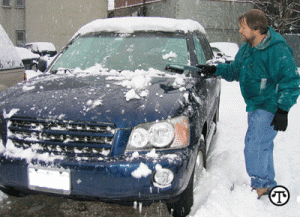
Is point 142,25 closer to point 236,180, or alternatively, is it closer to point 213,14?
point 236,180

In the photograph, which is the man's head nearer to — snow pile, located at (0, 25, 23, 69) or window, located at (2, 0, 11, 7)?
snow pile, located at (0, 25, 23, 69)

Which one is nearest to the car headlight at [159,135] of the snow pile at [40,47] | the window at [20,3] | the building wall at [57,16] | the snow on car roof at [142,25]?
the snow on car roof at [142,25]

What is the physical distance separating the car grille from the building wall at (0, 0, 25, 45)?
2129 centimetres

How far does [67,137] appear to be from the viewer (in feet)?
7.01

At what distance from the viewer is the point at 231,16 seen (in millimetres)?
25172

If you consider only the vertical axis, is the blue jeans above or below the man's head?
below

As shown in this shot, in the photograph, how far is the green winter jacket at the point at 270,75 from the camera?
7.64 ft


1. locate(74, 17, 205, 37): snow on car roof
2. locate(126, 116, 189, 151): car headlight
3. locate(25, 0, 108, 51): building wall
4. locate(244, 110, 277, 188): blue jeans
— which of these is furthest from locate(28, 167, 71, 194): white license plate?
locate(25, 0, 108, 51): building wall

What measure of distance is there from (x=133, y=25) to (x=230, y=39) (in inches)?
913

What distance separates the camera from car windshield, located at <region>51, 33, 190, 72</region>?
10.4 ft

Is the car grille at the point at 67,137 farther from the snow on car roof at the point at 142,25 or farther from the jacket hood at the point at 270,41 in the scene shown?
the snow on car roof at the point at 142,25

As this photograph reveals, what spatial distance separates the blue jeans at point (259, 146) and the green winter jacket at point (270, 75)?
3.5 inches

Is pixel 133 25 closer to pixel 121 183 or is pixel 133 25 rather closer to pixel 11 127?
pixel 11 127

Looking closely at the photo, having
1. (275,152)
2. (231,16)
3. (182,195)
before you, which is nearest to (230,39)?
(231,16)
